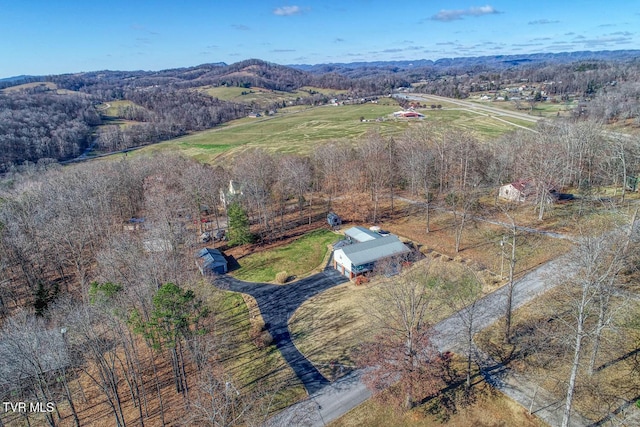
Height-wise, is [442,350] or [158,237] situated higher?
[158,237]

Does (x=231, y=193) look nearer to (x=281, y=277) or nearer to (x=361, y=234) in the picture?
(x=281, y=277)

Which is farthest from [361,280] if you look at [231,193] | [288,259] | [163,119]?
[163,119]

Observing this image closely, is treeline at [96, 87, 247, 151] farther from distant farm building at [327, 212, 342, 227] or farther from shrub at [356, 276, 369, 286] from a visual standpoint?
shrub at [356, 276, 369, 286]

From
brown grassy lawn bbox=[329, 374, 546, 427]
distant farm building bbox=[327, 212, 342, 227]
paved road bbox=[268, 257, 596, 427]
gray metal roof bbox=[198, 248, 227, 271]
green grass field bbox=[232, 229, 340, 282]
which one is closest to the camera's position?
brown grassy lawn bbox=[329, 374, 546, 427]

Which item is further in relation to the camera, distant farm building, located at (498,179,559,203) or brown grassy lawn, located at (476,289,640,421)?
distant farm building, located at (498,179,559,203)

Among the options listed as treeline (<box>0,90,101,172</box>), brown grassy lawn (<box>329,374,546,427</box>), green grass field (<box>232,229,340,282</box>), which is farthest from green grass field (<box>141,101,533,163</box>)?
brown grassy lawn (<box>329,374,546,427</box>)

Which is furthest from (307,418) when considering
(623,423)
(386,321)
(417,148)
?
(417,148)
